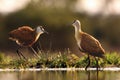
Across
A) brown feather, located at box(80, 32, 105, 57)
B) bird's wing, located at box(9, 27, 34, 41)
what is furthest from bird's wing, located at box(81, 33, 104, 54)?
bird's wing, located at box(9, 27, 34, 41)

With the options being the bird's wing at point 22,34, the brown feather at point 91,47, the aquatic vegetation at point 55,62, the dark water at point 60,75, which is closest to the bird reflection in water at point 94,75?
the dark water at point 60,75

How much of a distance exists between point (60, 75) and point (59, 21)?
14.3 metres

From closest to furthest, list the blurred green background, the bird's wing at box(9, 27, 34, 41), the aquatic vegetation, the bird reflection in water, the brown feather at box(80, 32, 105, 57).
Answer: the bird reflection in water, the brown feather at box(80, 32, 105, 57), the aquatic vegetation, the bird's wing at box(9, 27, 34, 41), the blurred green background

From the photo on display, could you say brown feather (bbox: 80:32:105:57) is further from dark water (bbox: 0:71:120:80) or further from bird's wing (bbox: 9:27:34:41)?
bird's wing (bbox: 9:27:34:41)

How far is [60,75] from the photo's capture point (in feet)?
71.3

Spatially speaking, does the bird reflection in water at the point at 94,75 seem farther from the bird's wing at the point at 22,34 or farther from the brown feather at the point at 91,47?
the bird's wing at the point at 22,34

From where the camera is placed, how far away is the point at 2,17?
34969mm

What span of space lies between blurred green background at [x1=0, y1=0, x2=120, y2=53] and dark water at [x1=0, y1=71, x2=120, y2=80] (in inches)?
Answer: 374

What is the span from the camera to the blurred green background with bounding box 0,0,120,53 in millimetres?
33594

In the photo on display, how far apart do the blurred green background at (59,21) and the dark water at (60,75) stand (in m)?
9.51

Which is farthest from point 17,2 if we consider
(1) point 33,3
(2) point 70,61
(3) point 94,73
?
(3) point 94,73

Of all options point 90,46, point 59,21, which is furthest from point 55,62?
point 59,21

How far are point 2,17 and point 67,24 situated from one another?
2.54 m

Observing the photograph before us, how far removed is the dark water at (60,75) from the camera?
20953mm
